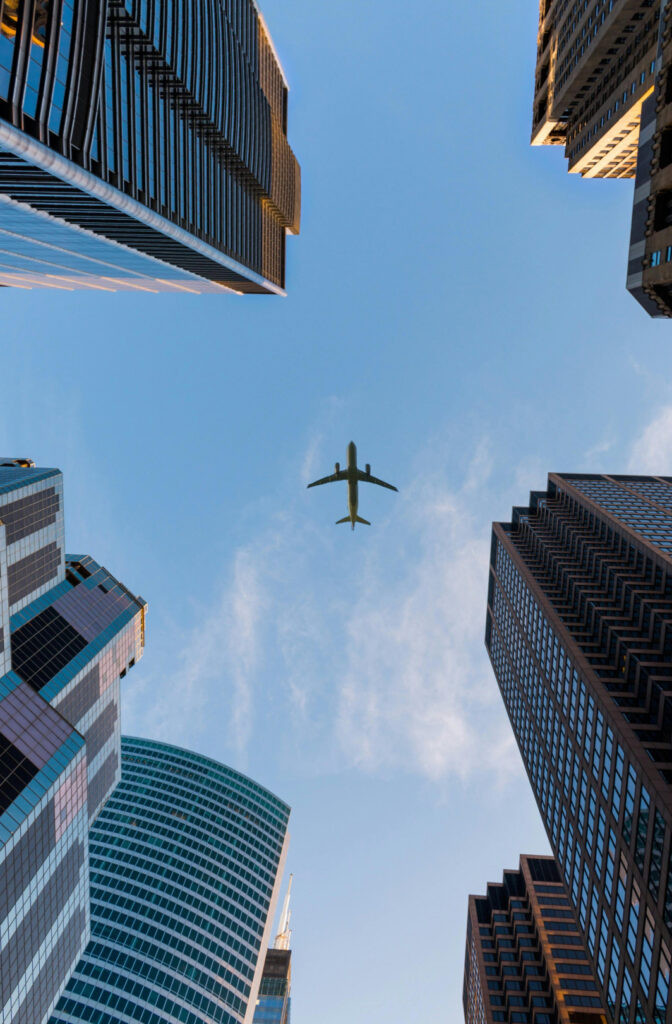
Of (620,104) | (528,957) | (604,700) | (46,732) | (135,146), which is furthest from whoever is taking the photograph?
(528,957)

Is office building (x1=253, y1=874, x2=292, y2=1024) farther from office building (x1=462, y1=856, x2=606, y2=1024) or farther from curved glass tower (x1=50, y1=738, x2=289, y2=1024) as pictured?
office building (x1=462, y1=856, x2=606, y2=1024)

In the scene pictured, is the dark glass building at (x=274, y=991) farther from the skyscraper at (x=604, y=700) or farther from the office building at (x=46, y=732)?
the skyscraper at (x=604, y=700)

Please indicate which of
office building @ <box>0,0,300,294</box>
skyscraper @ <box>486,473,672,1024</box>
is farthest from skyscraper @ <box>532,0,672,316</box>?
skyscraper @ <box>486,473,672,1024</box>

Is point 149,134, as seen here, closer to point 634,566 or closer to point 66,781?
point 66,781

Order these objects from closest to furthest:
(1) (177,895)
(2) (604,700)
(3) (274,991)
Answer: (2) (604,700)
(1) (177,895)
(3) (274,991)

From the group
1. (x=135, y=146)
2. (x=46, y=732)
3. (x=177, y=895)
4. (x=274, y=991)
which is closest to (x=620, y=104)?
(x=135, y=146)

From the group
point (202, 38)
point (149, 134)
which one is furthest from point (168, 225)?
point (202, 38)

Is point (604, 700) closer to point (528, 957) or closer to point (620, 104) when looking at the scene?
point (528, 957)
